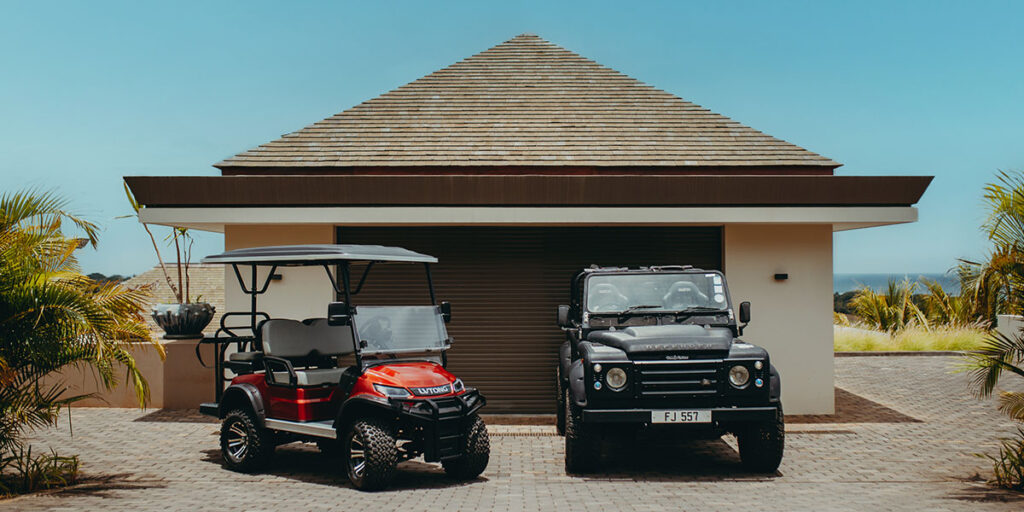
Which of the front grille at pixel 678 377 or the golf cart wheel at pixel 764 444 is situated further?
the golf cart wheel at pixel 764 444

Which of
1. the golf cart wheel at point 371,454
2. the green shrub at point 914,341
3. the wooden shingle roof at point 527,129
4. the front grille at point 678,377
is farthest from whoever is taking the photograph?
the green shrub at point 914,341

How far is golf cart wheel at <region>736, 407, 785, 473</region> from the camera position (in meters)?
8.34

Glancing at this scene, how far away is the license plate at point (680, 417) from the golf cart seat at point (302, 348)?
318cm

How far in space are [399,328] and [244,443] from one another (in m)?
2.07

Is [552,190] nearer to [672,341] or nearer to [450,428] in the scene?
[672,341]

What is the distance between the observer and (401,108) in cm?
1633

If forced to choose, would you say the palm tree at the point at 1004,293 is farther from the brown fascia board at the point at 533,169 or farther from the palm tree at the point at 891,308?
the palm tree at the point at 891,308

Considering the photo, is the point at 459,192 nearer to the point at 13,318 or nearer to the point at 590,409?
the point at 590,409

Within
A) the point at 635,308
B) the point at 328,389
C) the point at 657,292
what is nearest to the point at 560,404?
the point at 635,308

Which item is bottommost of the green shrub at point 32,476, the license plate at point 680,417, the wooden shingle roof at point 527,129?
the green shrub at point 32,476

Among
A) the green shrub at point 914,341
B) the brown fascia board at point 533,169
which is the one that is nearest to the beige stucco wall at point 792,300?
the brown fascia board at point 533,169

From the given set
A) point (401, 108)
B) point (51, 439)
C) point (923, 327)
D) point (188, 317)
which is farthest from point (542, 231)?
point (923, 327)

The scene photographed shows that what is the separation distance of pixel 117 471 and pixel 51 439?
2.79m

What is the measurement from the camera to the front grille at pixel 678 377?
26.9 ft
